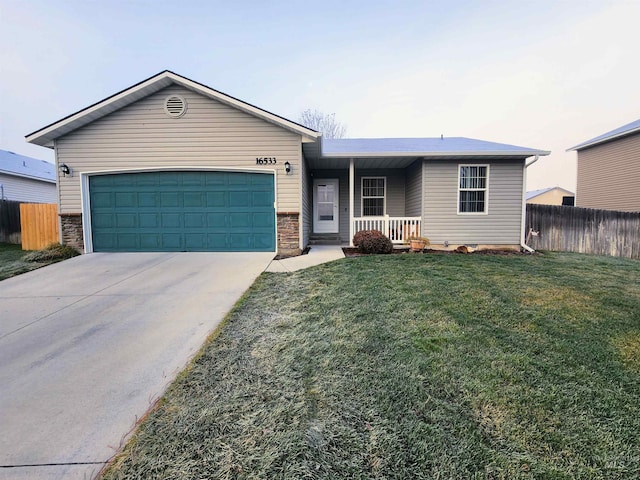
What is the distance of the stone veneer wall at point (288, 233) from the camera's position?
26.8 ft

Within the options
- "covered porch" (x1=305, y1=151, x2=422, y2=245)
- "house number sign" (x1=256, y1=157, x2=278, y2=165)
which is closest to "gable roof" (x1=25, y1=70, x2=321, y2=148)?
"house number sign" (x1=256, y1=157, x2=278, y2=165)

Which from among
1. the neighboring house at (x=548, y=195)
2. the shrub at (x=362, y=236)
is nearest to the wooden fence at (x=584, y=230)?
the shrub at (x=362, y=236)

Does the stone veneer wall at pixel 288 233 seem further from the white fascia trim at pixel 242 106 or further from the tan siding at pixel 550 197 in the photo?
the tan siding at pixel 550 197

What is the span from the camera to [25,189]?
16578mm

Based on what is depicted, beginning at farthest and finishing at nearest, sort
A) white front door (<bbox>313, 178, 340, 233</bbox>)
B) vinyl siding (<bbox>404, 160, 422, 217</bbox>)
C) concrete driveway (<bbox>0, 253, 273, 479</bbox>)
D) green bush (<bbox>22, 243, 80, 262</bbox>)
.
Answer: white front door (<bbox>313, 178, 340, 233</bbox>)
vinyl siding (<bbox>404, 160, 422, 217</bbox>)
green bush (<bbox>22, 243, 80, 262</bbox>)
concrete driveway (<bbox>0, 253, 273, 479</bbox>)

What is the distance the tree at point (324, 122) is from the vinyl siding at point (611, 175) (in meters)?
15.8

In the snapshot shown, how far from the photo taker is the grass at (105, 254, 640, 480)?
1.59 meters

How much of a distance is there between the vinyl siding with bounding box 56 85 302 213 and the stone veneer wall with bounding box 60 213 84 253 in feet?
1.50

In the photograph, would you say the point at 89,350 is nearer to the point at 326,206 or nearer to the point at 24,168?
the point at 326,206

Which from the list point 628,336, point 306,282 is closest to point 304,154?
point 306,282

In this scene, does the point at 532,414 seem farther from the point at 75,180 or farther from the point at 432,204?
the point at 75,180

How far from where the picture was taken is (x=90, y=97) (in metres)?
19.9

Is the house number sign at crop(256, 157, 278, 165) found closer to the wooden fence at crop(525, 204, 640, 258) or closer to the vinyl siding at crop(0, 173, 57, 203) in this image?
the wooden fence at crop(525, 204, 640, 258)

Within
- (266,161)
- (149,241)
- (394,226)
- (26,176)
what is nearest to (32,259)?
(149,241)
